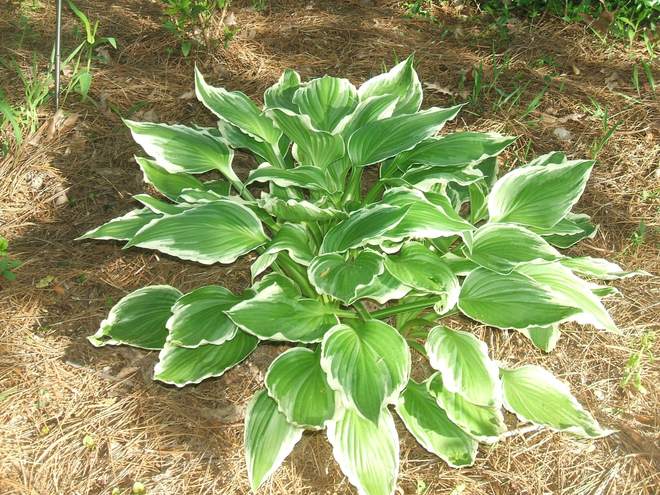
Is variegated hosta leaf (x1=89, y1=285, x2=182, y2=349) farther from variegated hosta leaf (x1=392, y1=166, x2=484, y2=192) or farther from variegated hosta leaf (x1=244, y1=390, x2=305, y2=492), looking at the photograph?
variegated hosta leaf (x1=392, y1=166, x2=484, y2=192)

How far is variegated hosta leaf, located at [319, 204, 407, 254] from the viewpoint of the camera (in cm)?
188

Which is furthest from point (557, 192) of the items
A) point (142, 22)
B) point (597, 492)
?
point (142, 22)

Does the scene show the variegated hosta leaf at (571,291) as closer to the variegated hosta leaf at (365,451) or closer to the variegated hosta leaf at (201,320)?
the variegated hosta leaf at (365,451)

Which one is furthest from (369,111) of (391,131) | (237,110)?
(237,110)

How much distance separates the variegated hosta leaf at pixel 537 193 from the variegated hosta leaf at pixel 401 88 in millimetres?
426

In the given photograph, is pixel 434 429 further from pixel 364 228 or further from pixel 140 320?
pixel 140 320

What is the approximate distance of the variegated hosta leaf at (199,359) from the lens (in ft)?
6.84

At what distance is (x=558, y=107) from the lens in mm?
3355

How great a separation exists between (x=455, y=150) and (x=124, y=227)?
110 centimetres

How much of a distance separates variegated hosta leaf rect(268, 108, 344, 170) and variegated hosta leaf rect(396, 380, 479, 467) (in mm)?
788

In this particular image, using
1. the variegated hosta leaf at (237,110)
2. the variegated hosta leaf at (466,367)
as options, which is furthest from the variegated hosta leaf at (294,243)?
the variegated hosta leaf at (466,367)

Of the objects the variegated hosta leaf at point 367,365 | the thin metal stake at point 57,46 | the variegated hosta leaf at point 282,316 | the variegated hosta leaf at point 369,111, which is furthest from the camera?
the thin metal stake at point 57,46

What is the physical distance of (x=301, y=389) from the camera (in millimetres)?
1984

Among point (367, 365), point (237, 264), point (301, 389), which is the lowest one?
point (237, 264)
